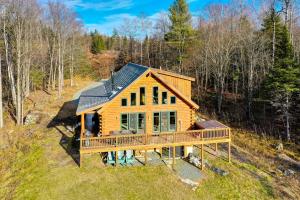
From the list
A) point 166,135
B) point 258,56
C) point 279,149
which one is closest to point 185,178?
point 166,135

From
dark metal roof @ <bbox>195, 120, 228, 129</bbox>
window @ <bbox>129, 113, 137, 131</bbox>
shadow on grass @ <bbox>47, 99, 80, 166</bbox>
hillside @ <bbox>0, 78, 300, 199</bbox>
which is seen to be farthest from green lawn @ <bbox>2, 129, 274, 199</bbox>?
window @ <bbox>129, 113, 137, 131</bbox>

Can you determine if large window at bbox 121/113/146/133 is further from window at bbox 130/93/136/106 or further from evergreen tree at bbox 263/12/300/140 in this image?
evergreen tree at bbox 263/12/300/140

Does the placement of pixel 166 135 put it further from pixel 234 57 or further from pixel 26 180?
pixel 234 57

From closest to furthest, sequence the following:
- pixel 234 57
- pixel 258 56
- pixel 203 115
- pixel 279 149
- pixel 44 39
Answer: pixel 279 149, pixel 203 115, pixel 258 56, pixel 234 57, pixel 44 39

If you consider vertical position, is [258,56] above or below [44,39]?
below

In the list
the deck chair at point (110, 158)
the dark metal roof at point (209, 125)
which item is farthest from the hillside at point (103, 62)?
the deck chair at point (110, 158)

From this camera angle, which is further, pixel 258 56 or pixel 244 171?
pixel 258 56
